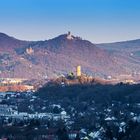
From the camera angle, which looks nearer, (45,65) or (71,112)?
(71,112)

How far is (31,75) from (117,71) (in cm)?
2900

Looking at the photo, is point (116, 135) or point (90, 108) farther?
point (90, 108)

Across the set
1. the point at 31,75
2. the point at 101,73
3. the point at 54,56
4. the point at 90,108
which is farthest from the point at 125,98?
the point at 54,56

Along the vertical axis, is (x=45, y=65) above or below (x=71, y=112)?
below

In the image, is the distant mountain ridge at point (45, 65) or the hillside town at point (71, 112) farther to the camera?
the distant mountain ridge at point (45, 65)

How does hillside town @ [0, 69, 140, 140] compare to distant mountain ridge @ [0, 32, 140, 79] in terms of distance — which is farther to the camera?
distant mountain ridge @ [0, 32, 140, 79]

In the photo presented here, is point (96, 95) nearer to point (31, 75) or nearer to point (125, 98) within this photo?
point (125, 98)

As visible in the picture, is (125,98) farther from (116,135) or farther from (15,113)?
(116,135)

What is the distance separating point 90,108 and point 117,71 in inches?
4816

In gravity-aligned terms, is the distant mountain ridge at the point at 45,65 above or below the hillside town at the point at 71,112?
below

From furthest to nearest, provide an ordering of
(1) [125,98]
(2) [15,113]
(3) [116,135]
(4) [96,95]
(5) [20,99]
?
1. (5) [20,99]
2. (4) [96,95]
3. (1) [125,98]
4. (2) [15,113]
5. (3) [116,135]

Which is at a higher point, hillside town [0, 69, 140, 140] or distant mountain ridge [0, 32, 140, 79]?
hillside town [0, 69, 140, 140]

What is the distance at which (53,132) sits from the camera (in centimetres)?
4309

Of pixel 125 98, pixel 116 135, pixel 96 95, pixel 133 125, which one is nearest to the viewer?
pixel 116 135
